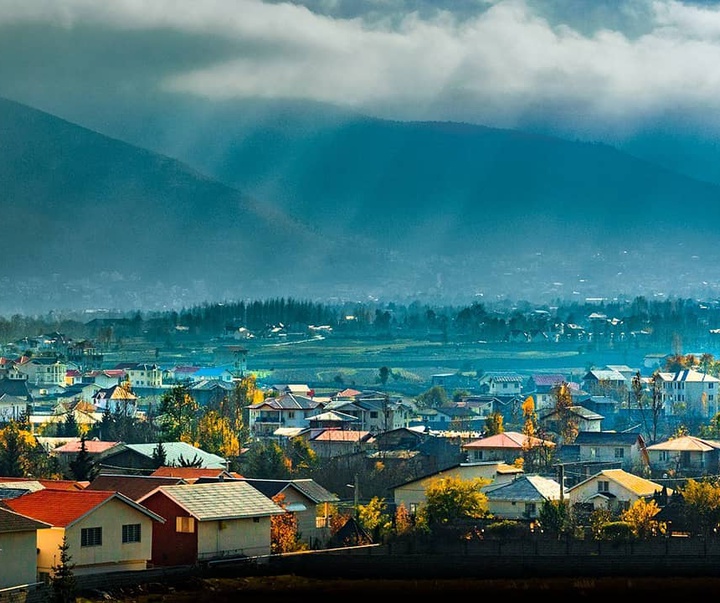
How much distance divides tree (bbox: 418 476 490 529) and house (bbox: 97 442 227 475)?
10.3m

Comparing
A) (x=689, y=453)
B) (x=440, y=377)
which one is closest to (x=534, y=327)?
(x=440, y=377)

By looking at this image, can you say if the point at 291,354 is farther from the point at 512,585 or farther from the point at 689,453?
the point at 512,585

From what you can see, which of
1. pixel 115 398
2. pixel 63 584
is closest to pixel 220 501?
pixel 63 584

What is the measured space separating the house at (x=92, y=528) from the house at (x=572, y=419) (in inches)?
1878

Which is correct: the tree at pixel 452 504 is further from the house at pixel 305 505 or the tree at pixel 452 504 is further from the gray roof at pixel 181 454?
the gray roof at pixel 181 454

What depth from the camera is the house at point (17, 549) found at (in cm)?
3219

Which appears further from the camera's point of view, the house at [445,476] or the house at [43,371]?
the house at [43,371]

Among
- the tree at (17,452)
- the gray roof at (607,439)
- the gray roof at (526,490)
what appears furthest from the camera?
the gray roof at (607,439)

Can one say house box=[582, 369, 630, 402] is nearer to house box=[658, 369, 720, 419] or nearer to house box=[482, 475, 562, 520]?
house box=[658, 369, 720, 419]

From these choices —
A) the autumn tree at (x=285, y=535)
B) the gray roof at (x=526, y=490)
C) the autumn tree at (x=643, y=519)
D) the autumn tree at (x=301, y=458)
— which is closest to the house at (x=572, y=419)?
the autumn tree at (x=301, y=458)

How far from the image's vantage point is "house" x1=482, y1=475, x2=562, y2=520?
47969mm

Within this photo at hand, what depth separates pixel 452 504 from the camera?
150 ft

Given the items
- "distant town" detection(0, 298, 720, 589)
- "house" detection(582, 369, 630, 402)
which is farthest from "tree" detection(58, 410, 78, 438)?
"house" detection(582, 369, 630, 402)

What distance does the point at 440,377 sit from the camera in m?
145
